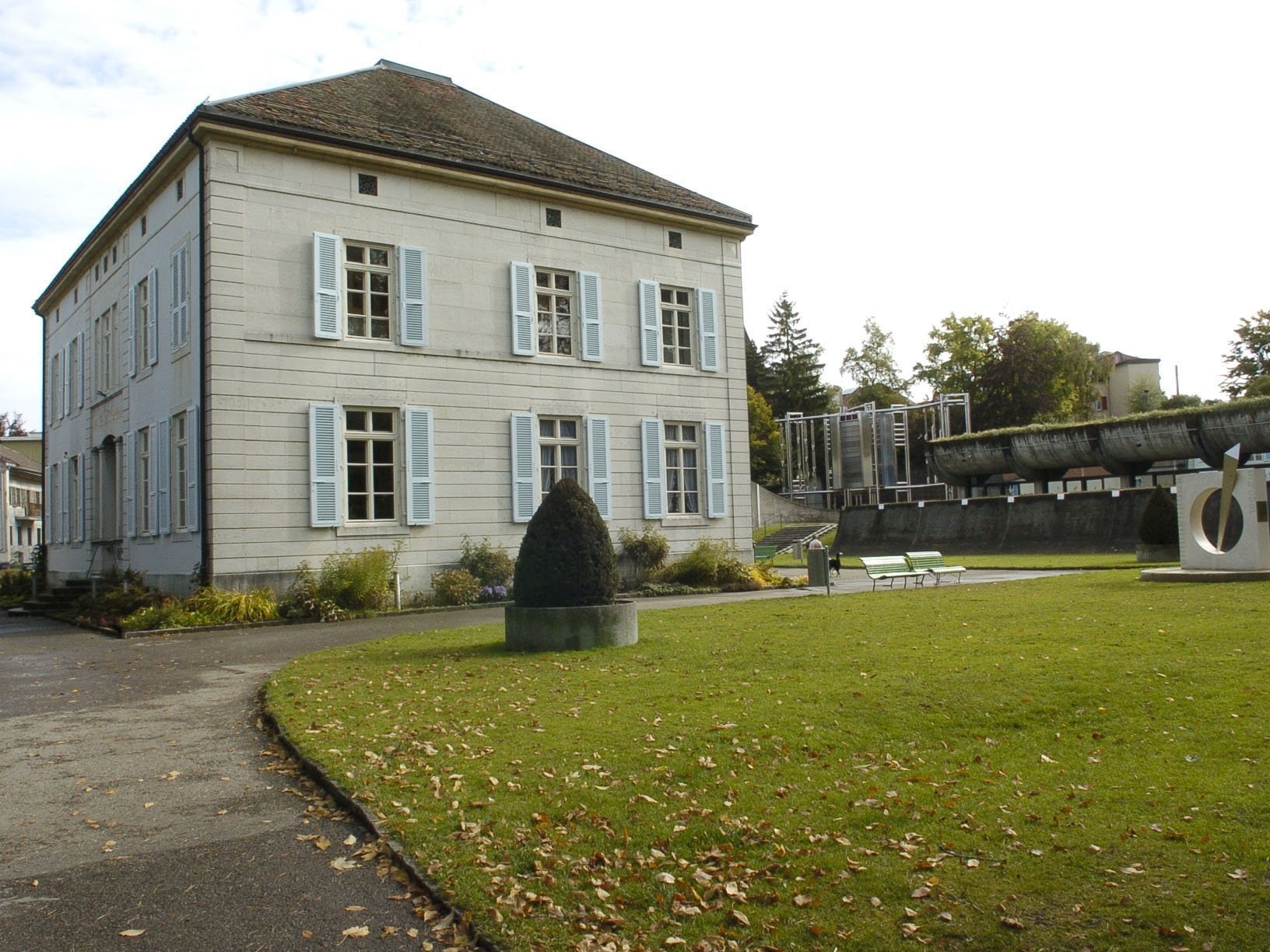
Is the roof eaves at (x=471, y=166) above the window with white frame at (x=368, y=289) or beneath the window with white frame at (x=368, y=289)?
above

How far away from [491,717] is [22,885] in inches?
145

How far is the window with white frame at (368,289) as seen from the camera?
67.2 feet

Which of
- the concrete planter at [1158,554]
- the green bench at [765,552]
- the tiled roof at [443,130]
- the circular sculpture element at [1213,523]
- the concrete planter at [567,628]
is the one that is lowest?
the concrete planter at [567,628]

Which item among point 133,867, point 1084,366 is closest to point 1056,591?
point 133,867

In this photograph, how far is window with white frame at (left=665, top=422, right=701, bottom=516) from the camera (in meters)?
24.5

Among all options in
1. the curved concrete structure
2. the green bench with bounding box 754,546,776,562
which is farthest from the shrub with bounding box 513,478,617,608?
the curved concrete structure

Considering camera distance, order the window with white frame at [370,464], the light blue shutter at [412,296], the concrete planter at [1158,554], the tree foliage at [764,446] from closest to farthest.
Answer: the window with white frame at [370,464], the light blue shutter at [412,296], the concrete planter at [1158,554], the tree foliage at [764,446]

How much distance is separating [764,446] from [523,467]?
2049 inches

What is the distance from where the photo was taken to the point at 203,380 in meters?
18.8

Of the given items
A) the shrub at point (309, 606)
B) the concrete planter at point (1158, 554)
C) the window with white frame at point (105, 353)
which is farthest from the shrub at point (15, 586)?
the concrete planter at point (1158, 554)

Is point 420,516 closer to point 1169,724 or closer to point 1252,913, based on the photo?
point 1169,724

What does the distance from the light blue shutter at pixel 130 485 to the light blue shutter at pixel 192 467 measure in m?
4.04

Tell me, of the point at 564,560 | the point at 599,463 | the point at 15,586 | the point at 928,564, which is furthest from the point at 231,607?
the point at 15,586

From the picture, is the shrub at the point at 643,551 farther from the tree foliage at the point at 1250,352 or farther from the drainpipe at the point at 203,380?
the tree foliage at the point at 1250,352
